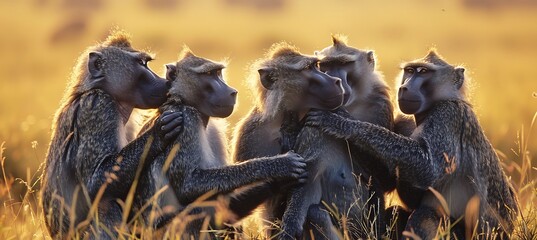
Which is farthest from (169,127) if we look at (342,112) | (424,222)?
(424,222)

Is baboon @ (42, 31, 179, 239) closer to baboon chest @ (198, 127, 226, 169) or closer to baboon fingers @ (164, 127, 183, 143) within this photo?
baboon fingers @ (164, 127, 183, 143)

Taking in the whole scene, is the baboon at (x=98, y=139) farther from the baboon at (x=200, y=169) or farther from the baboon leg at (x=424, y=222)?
the baboon leg at (x=424, y=222)

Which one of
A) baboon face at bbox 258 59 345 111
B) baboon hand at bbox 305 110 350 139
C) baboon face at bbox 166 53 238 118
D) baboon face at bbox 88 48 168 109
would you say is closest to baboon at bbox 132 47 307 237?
baboon face at bbox 166 53 238 118

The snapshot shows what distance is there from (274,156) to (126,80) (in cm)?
108

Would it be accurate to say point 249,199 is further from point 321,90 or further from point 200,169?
point 321,90

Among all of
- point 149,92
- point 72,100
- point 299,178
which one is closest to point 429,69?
point 299,178

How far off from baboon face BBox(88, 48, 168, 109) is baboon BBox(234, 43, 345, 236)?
645 mm

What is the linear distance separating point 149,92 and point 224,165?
0.67 metres

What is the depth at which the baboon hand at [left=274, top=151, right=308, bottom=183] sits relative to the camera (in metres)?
6.86

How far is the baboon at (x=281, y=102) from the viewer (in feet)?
23.5

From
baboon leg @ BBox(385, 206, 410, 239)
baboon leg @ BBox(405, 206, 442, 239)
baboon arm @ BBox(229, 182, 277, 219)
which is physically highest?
baboon arm @ BBox(229, 182, 277, 219)

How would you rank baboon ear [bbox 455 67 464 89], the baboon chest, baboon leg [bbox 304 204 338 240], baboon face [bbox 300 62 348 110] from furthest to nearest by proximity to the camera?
baboon ear [bbox 455 67 464 89], baboon face [bbox 300 62 348 110], the baboon chest, baboon leg [bbox 304 204 338 240]

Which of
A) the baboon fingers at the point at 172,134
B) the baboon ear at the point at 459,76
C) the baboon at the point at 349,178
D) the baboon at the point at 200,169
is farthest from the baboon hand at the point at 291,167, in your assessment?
the baboon ear at the point at 459,76

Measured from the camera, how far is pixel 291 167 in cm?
687
